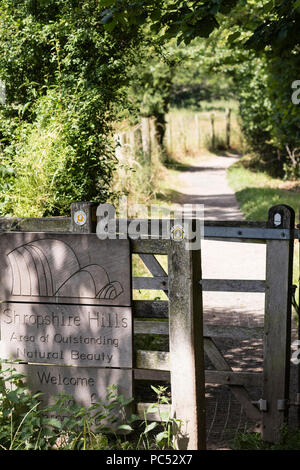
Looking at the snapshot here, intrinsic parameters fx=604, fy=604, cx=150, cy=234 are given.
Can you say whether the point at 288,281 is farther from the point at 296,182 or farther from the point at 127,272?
the point at 296,182

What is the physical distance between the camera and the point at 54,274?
3.96m

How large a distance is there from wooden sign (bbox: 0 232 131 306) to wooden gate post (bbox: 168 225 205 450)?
1.09 feet

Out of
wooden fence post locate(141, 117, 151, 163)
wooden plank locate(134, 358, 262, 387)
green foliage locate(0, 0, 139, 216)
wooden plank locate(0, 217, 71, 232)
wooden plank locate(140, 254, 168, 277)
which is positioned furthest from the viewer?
wooden fence post locate(141, 117, 151, 163)

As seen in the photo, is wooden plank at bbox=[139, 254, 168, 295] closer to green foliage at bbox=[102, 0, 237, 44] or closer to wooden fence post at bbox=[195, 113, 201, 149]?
green foliage at bbox=[102, 0, 237, 44]

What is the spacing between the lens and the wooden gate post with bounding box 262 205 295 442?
3.74 m

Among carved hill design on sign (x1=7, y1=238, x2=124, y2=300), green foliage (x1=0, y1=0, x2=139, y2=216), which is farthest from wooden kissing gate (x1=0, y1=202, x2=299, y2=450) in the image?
green foliage (x1=0, y1=0, x2=139, y2=216)

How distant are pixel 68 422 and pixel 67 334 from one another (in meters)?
0.55

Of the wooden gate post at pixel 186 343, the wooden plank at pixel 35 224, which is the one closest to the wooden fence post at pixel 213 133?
the wooden plank at pixel 35 224

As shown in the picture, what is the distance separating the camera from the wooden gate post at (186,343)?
3.66 metres

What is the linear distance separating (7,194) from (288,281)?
2861mm

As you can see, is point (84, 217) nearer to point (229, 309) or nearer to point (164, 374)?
point (164, 374)

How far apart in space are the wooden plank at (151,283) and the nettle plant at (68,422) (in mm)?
630

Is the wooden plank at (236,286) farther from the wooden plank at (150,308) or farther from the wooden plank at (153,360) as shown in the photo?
the wooden plank at (153,360)

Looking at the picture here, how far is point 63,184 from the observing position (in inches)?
229
